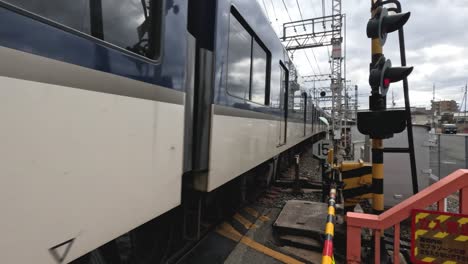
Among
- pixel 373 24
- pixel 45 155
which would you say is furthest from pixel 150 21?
pixel 373 24

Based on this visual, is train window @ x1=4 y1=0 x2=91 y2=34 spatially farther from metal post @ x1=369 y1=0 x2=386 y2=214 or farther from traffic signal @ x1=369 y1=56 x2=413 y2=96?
metal post @ x1=369 y1=0 x2=386 y2=214


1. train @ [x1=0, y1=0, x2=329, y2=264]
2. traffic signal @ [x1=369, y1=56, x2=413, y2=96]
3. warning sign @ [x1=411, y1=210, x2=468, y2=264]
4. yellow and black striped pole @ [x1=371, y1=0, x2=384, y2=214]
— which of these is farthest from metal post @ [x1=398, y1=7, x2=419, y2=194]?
train @ [x1=0, y1=0, x2=329, y2=264]

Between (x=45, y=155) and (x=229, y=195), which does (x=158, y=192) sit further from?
(x=229, y=195)

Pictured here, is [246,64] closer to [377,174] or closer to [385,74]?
[385,74]

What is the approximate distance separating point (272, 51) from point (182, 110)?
Answer: 2912 millimetres

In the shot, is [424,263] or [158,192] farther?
[424,263]

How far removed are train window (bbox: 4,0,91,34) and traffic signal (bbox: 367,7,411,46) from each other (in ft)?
8.82

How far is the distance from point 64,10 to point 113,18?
0.96 ft

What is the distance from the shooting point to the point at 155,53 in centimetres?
184

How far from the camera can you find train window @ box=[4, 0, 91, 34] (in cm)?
112

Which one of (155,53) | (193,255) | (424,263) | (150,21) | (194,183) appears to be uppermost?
(150,21)

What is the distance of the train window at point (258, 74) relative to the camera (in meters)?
3.76

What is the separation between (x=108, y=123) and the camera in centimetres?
141

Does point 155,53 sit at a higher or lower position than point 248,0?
lower
